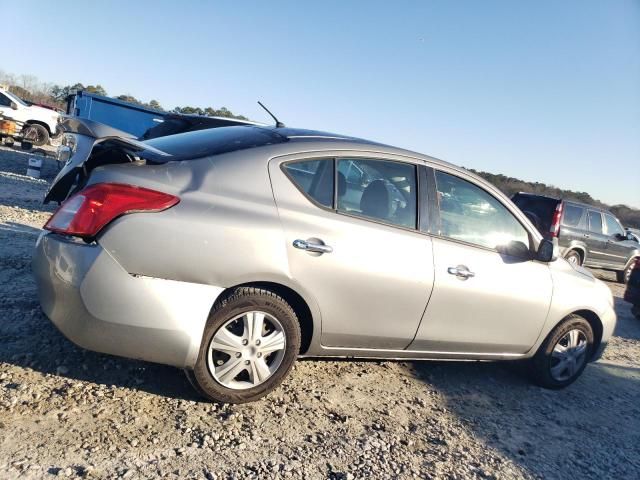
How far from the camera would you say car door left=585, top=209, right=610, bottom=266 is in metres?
12.1

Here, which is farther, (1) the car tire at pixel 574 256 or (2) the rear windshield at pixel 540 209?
(1) the car tire at pixel 574 256

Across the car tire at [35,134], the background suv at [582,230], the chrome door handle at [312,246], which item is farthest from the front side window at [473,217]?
the car tire at [35,134]

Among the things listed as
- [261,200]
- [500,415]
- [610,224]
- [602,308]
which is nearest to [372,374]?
A: [500,415]

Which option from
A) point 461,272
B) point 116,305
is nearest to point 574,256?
point 461,272

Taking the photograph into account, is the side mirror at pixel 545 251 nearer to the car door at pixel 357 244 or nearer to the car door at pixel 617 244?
the car door at pixel 357 244

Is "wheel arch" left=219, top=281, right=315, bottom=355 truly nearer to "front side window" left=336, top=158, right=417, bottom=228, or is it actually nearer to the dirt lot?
the dirt lot

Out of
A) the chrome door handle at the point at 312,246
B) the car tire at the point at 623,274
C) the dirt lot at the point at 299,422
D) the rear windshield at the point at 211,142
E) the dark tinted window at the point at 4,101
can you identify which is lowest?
the dirt lot at the point at 299,422

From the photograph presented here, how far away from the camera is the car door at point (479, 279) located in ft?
11.6

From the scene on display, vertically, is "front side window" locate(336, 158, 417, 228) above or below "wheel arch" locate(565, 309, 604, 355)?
above

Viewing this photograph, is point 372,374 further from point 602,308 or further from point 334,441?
point 602,308

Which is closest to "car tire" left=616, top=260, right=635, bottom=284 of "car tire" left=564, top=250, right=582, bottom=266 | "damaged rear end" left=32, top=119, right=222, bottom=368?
"car tire" left=564, top=250, right=582, bottom=266

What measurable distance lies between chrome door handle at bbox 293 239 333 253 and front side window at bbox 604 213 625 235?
1193 cm

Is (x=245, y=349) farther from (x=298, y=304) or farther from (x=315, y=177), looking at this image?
(x=315, y=177)

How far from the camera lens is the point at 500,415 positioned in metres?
3.67
